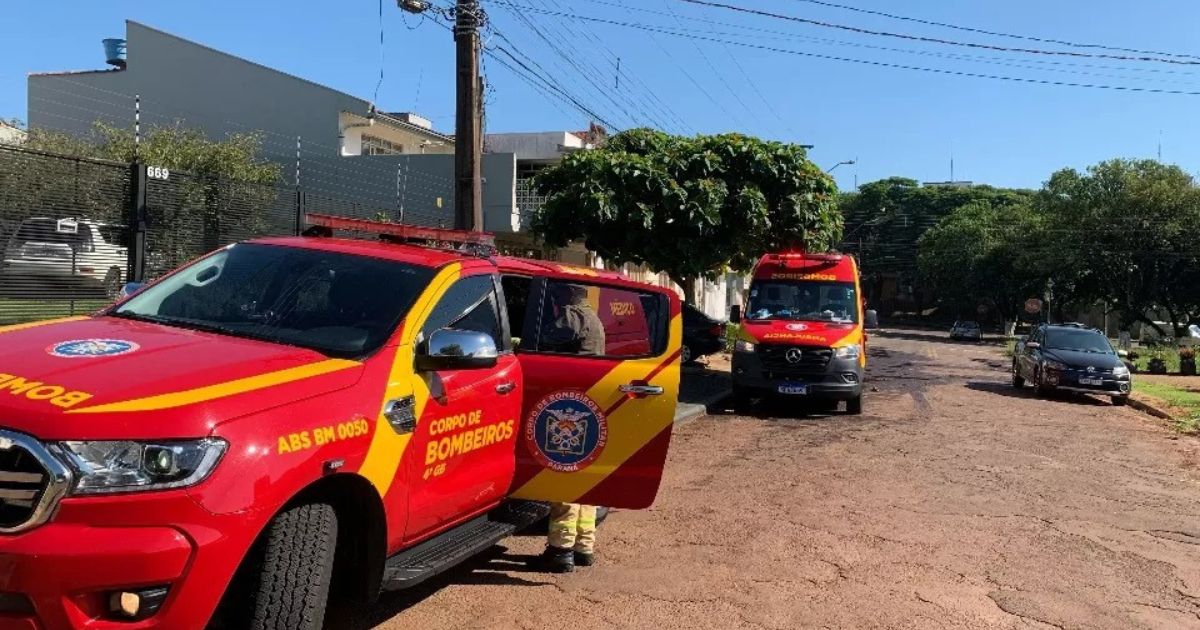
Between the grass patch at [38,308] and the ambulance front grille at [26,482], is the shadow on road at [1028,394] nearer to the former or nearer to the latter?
the grass patch at [38,308]

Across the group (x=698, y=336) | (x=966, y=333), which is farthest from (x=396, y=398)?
(x=966, y=333)

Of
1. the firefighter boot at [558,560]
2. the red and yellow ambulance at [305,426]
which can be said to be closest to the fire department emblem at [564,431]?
the red and yellow ambulance at [305,426]

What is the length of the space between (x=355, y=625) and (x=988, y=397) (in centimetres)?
1627

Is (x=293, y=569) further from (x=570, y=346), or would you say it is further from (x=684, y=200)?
(x=684, y=200)

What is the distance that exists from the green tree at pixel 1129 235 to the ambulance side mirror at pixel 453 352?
49.7 m

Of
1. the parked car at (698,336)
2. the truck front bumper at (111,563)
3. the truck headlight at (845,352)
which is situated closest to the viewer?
the truck front bumper at (111,563)

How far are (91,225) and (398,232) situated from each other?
19.3 ft

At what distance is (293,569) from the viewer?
10.9 feet

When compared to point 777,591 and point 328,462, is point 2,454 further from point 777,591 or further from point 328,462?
point 777,591

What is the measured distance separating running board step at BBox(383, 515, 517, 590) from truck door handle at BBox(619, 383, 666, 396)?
990mm

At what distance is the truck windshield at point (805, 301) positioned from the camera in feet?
46.6

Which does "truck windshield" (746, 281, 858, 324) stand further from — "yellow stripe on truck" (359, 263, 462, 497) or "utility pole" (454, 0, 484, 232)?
"yellow stripe on truck" (359, 263, 462, 497)

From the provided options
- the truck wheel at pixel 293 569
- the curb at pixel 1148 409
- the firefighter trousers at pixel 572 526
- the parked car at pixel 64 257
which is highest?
the parked car at pixel 64 257

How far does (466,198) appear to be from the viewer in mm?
10828
